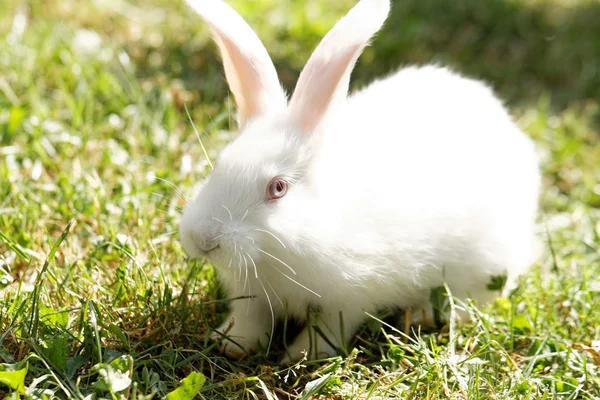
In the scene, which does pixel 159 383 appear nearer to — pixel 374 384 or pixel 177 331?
pixel 177 331

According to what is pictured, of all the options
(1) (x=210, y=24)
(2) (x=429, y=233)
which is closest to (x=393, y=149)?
(2) (x=429, y=233)

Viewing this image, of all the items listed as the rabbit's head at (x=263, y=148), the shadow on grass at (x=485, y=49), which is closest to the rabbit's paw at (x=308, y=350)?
the rabbit's head at (x=263, y=148)

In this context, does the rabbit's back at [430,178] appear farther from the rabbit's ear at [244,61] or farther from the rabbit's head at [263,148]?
the rabbit's ear at [244,61]

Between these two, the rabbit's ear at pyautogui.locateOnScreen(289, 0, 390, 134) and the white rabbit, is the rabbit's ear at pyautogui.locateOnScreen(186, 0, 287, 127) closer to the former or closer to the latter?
the white rabbit

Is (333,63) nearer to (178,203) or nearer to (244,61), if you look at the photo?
(244,61)

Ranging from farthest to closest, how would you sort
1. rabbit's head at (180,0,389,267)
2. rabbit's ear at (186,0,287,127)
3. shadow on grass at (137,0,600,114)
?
shadow on grass at (137,0,600,114)
rabbit's ear at (186,0,287,127)
rabbit's head at (180,0,389,267)

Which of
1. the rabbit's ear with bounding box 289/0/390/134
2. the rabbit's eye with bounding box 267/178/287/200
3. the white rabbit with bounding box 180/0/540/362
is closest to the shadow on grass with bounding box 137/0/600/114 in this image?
the white rabbit with bounding box 180/0/540/362

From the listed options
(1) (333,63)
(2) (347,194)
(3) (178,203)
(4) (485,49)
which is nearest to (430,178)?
(2) (347,194)
